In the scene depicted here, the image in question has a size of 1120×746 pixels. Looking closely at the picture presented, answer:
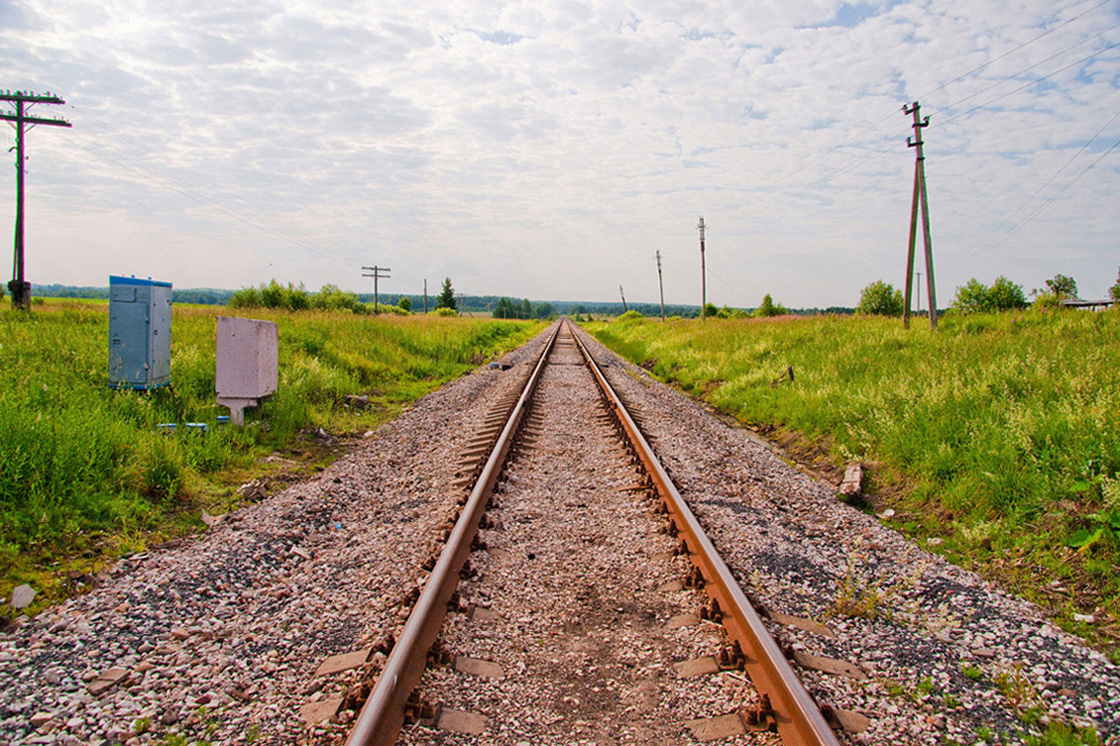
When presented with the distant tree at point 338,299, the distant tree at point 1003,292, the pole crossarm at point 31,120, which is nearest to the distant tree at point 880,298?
the distant tree at point 1003,292

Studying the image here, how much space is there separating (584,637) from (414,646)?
889 millimetres

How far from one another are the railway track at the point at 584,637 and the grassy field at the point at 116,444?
7.72ft

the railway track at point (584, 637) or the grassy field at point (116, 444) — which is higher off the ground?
the grassy field at point (116, 444)

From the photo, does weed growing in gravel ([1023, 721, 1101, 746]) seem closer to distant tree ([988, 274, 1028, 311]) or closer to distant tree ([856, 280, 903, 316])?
distant tree ([988, 274, 1028, 311])

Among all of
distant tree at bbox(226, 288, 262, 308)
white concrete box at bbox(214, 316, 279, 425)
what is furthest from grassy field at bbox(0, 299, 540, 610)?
distant tree at bbox(226, 288, 262, 308)

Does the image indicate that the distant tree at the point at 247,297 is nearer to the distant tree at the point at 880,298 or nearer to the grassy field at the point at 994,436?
the grassy field at the point at 994,436

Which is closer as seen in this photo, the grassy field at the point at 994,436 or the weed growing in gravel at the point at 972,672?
the weed growing in gravel at the point at 972,672

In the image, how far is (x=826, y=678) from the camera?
9.67ft

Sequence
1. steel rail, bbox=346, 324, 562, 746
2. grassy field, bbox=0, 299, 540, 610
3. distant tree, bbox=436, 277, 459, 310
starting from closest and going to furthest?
steel rail, bbox=346, 324, 562, 746, grassy field, bbox=0, 299, 540, 610, distant tree, bbox=436, 277, 459, 310

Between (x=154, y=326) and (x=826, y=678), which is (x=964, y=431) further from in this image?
(x=154, y=326)

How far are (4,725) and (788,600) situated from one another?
375 centimetres

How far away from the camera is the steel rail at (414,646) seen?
242cm

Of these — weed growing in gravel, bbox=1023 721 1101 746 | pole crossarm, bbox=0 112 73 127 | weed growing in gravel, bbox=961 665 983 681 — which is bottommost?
weed growing in gravel, bbox=1023 721 1101 746

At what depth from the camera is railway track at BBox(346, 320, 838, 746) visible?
8.51 ft
